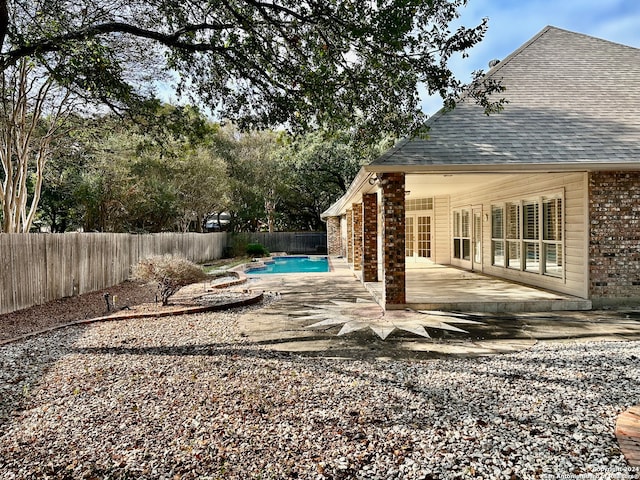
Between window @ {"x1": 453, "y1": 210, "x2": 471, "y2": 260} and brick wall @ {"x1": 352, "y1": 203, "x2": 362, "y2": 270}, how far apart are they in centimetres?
361

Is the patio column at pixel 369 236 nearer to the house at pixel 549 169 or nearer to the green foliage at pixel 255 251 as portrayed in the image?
the house at pixel 549 169

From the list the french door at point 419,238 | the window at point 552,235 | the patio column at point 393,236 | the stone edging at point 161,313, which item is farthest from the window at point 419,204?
the stone edging at point 161,313

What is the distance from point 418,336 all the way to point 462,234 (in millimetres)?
10114

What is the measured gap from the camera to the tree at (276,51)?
18.4 feet

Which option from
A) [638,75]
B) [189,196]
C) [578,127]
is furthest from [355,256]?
[189,196]

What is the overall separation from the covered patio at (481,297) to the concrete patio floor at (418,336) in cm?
21

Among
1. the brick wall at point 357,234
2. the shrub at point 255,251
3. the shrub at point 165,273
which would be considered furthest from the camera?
the shrub at point 255,251

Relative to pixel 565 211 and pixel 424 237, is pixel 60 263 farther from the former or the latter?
pixel 424 237

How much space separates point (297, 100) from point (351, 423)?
16.4ft

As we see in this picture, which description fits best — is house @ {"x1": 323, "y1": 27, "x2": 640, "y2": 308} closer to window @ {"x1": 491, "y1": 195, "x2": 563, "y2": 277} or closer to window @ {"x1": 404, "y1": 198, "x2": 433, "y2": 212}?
window @ {"x1": 491, "y1": 195, "x2": 563, "y2": 277}

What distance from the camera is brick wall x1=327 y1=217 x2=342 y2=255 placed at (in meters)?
24.9

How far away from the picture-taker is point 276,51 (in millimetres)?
6875

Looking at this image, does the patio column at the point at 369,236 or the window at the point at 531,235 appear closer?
the window at the point at 531,235

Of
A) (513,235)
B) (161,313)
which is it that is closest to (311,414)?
(161,313)
